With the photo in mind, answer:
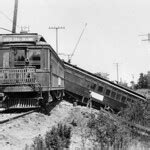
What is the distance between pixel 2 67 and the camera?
12.7 metres

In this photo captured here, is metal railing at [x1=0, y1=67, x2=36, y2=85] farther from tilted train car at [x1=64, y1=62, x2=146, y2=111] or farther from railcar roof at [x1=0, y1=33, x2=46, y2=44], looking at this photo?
tilted train car at [x1=64, y1=62, x2=146, y2=111]

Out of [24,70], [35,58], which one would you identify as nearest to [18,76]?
[24,70]

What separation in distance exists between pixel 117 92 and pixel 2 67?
46.9ft

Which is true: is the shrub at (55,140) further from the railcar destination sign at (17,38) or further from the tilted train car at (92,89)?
the tilted train car at (92,89)

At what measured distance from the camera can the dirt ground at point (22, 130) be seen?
7.98 meters

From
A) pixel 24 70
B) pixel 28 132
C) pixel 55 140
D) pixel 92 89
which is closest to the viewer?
pixel 55 140

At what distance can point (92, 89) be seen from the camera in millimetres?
24250

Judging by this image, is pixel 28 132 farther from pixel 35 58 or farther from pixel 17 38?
pixel 17 38

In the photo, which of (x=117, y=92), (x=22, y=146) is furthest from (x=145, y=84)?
(x=22, y=146)

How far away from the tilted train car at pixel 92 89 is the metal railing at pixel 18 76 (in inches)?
455

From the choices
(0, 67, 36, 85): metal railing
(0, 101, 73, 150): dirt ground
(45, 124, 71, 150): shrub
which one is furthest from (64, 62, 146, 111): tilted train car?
(45, 124, 71, 150): shrub

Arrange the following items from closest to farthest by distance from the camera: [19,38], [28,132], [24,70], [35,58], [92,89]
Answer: [28,132] < [24,70] < [35,58] < [19,38] < [92,89]

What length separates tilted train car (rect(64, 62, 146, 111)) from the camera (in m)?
23.9

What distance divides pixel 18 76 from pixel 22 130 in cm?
319
